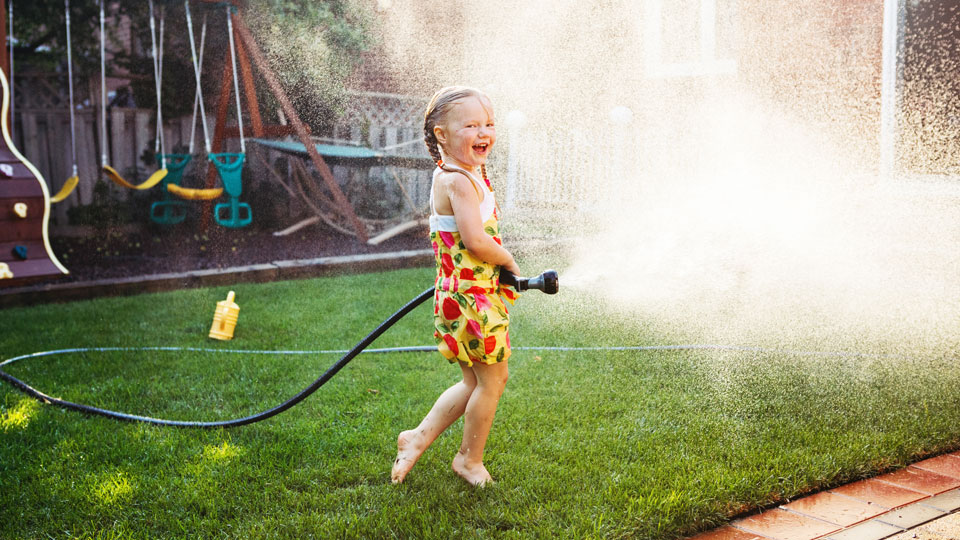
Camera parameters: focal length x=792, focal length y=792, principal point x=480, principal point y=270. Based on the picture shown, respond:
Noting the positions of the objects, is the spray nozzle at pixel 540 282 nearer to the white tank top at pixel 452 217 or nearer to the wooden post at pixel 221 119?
the white tank top at pixel 452 217

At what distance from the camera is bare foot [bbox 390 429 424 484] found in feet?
7.63

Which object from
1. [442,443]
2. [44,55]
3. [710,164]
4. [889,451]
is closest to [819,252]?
[710,164]

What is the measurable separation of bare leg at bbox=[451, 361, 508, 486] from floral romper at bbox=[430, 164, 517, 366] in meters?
0.05

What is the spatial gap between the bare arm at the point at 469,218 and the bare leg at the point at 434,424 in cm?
37

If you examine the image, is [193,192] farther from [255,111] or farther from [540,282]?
[540,282]

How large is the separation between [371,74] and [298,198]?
1.75 metres

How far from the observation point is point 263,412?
2820 millimetres

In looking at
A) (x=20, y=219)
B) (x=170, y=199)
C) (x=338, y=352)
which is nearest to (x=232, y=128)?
(x=170, y=199)

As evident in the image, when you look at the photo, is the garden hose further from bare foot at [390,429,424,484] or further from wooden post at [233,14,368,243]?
wooden post at [233,14,368,243]

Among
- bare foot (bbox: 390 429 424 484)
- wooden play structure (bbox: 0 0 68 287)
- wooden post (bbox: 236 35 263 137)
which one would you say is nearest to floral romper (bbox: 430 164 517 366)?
bare foot (bbox: 390 429 424 484)

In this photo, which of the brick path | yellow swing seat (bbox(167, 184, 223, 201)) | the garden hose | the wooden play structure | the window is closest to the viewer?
the brick path

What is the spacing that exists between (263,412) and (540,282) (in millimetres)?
1252

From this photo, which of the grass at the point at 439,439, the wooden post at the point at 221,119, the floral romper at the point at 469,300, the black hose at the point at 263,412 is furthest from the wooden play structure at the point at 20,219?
the floral romper at the point at 469,300

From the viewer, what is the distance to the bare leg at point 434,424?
234cm
